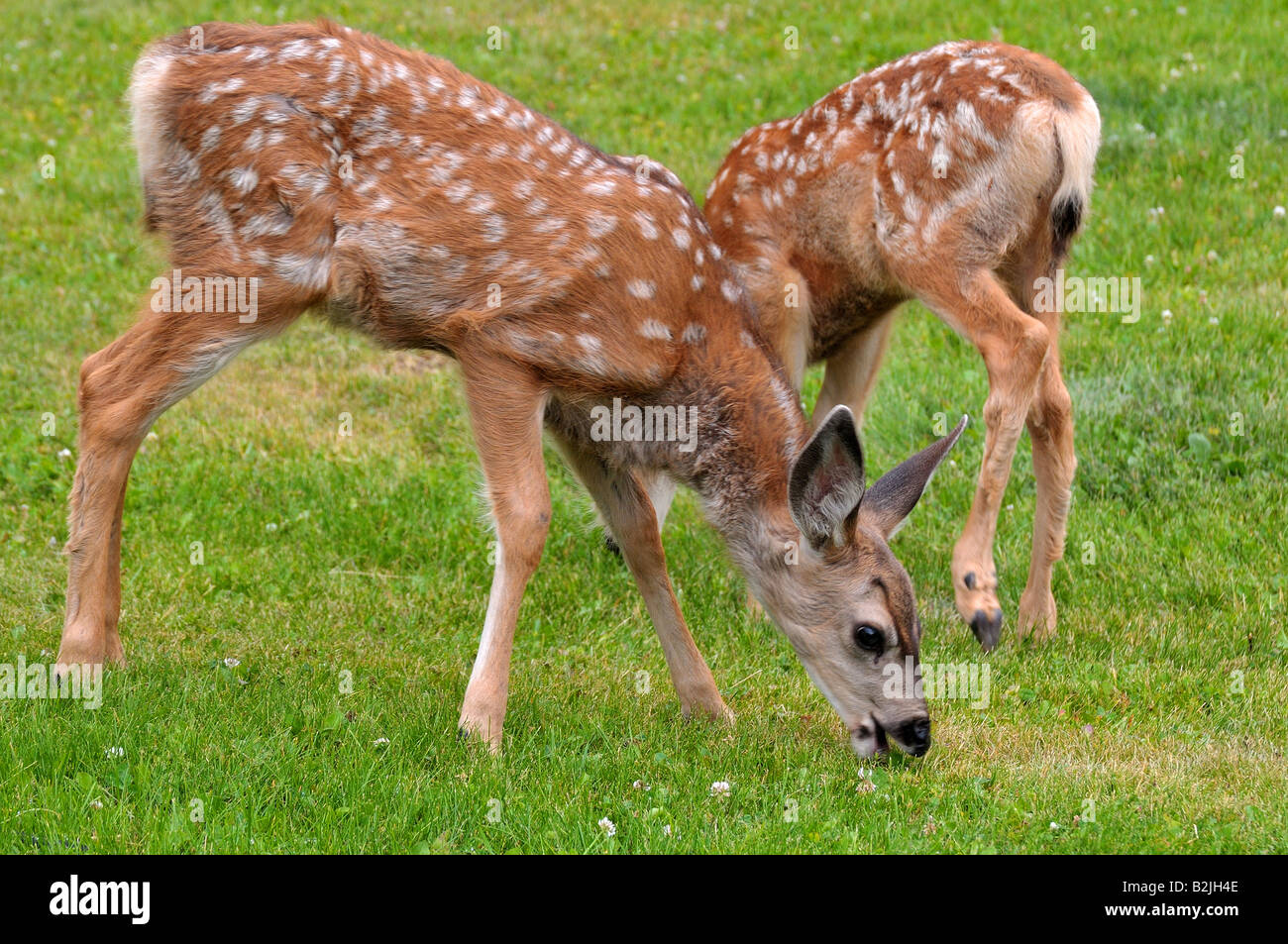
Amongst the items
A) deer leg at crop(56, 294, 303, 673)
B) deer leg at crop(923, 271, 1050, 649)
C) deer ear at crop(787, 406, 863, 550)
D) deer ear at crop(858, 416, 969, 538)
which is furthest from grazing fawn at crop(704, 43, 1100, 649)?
deer leg at crop(56, 294, 303, 673)

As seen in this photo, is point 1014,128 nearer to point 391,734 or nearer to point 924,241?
point 924,241

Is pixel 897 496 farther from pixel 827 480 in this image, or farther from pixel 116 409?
pixel 116 409

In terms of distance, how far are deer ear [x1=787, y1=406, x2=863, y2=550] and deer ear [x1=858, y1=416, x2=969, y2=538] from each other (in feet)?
0.82

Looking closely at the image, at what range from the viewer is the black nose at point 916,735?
5.43 metres

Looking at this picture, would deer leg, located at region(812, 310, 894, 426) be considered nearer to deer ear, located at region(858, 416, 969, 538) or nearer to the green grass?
the green grass

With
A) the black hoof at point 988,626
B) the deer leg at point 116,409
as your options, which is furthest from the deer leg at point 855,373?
the deer leg at point 116,409

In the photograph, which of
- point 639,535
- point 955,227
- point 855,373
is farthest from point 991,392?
point 639,535

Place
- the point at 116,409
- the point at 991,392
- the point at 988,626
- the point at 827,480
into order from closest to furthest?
the point at 827,480
the point at 116,409
the point at 991,392
the point at 988,626

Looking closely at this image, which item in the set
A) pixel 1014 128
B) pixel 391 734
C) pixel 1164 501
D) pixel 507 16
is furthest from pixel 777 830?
pixel 507 16

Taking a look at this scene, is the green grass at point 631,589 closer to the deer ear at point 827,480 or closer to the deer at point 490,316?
the deer at point 490,316

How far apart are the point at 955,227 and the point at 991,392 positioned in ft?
2.36

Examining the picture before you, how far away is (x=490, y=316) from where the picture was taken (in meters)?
5.46

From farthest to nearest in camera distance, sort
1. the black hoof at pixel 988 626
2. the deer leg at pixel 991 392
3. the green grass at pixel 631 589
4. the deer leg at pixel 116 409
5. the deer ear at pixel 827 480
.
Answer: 1. the black hoof at pixel 988 626
2. the deer leg at pixel 991 392
3. the deer leg at pixel 116 409
4. the deer ear at pixel 827 480
5. the green grass at pixel 631 589

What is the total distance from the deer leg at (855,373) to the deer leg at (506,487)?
2.41 m
